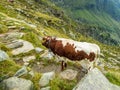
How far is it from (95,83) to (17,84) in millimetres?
4640

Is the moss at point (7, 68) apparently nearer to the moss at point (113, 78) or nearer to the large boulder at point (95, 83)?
the large boulder at point (95, 83)

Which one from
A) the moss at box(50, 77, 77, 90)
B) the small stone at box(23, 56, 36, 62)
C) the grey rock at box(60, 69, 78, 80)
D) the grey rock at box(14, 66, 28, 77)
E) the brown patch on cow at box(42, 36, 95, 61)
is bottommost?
the small stone at box(23, 56, 36, 62)

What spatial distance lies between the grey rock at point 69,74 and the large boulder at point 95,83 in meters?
1.89

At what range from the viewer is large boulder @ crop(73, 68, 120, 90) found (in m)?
15.8

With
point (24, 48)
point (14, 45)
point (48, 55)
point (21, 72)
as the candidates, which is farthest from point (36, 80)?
point (14, 45)

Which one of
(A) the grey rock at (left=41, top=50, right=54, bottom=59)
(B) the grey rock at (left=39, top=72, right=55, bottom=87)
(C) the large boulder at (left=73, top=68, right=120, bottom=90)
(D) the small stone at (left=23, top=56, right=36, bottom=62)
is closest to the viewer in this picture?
(C) the large boulder at (left=73, top=68, right=120, bottom=90)

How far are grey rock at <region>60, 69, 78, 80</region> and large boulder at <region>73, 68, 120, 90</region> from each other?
189 centimetres

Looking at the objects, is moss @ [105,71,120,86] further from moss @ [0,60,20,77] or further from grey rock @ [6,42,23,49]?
grey rock @ [6,42,23,49]

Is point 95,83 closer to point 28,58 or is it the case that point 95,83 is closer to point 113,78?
point 113,78

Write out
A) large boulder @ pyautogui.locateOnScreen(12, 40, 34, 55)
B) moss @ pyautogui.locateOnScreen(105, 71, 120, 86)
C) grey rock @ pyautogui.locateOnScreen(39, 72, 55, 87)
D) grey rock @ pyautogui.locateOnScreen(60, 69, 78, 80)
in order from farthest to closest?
large boulder @ pyautogui.locateOnScreen(12, 40, 34, 55) → grey rock @ pyautogui.locateOnScreen(60, 69, 78, 80) → moss @ pyautogui.locateOnScreen(105, 71, 120, 86) → grey rock @ pyautogui.locateOnScreen(39, 72, 55, 87)

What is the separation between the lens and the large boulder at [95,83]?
1575 centimetres

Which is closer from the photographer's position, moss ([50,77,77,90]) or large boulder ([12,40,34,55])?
moss ([50,77,77,90])

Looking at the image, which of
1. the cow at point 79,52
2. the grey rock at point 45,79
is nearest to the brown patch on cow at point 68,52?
the cow at point 79,52

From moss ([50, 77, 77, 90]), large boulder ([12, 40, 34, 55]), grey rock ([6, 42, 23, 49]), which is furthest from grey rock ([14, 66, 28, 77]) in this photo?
grey rock ([6, 42, 23, 49])
